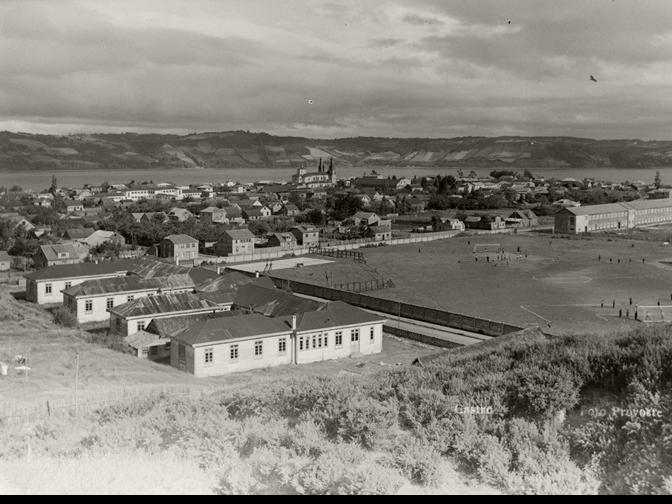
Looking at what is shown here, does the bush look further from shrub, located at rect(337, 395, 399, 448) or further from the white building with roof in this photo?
shrub, located at rect(337, 395, 399, 448)

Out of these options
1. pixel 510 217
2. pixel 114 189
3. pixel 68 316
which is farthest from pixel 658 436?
pixel 114 189

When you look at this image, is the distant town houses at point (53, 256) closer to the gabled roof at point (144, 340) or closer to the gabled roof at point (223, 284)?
Result: the gabled roof at point (223, 284)

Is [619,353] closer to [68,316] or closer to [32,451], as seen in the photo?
[32,451]

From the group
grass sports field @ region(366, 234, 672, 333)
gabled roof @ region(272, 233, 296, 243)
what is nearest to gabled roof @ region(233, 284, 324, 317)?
grass sports field @ region(366, 234, 672, 333)

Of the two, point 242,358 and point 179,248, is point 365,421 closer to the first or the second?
point 242,358

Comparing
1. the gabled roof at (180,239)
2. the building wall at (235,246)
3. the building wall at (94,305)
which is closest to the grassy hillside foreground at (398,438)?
the building wall at (94,305)

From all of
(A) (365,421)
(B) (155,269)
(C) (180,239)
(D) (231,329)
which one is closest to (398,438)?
(A) (365,421)
